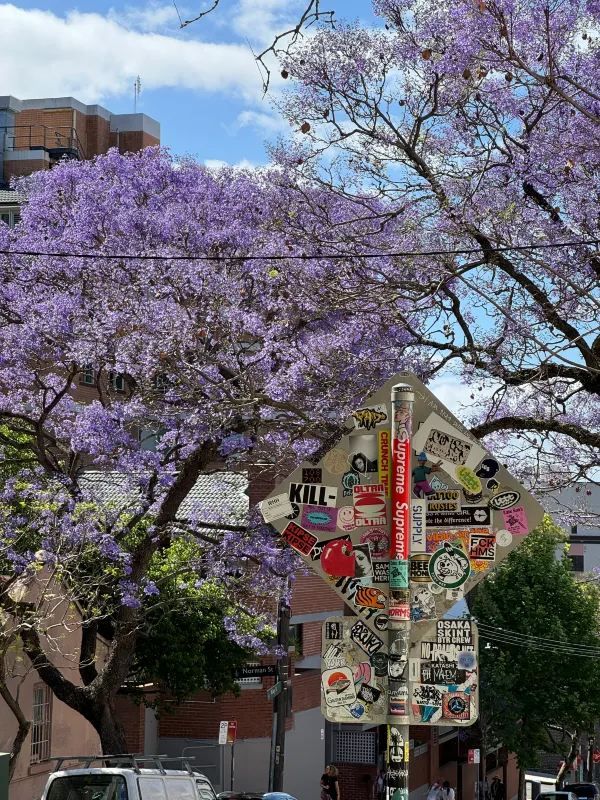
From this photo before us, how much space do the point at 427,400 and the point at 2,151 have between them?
→ 5167 cm

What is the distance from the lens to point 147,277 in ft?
62.9

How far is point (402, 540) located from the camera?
5.20m

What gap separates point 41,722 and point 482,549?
19041mm

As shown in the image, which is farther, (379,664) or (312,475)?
(312,475)

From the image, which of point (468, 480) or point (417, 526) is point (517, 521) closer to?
point (468, 480)

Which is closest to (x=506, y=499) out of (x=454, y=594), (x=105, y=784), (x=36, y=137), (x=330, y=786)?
(x=454, y=594)

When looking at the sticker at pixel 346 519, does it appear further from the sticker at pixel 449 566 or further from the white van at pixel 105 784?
the white van at pixel 105 784

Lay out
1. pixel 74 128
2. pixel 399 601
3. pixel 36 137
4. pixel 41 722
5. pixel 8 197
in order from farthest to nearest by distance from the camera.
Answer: pixel 36 137 → pixel 74 128 → pixel 8 197 → pixel 41 722 → pixel 399 601

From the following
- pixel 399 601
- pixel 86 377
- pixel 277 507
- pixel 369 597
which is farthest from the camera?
pixel 86 377

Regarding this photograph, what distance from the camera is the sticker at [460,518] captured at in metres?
5.32

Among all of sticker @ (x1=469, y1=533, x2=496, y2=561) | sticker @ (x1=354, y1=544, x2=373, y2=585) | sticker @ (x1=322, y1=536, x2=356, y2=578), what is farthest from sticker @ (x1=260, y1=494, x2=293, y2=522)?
sticker @ (x1=469, y1=533, x2=496, y2=561)

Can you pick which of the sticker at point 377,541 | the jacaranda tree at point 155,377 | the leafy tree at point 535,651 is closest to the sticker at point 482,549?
the sticker at point 377,541

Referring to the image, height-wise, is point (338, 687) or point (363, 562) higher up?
point (363, 562)

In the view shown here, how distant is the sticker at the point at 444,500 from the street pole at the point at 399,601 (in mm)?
155
